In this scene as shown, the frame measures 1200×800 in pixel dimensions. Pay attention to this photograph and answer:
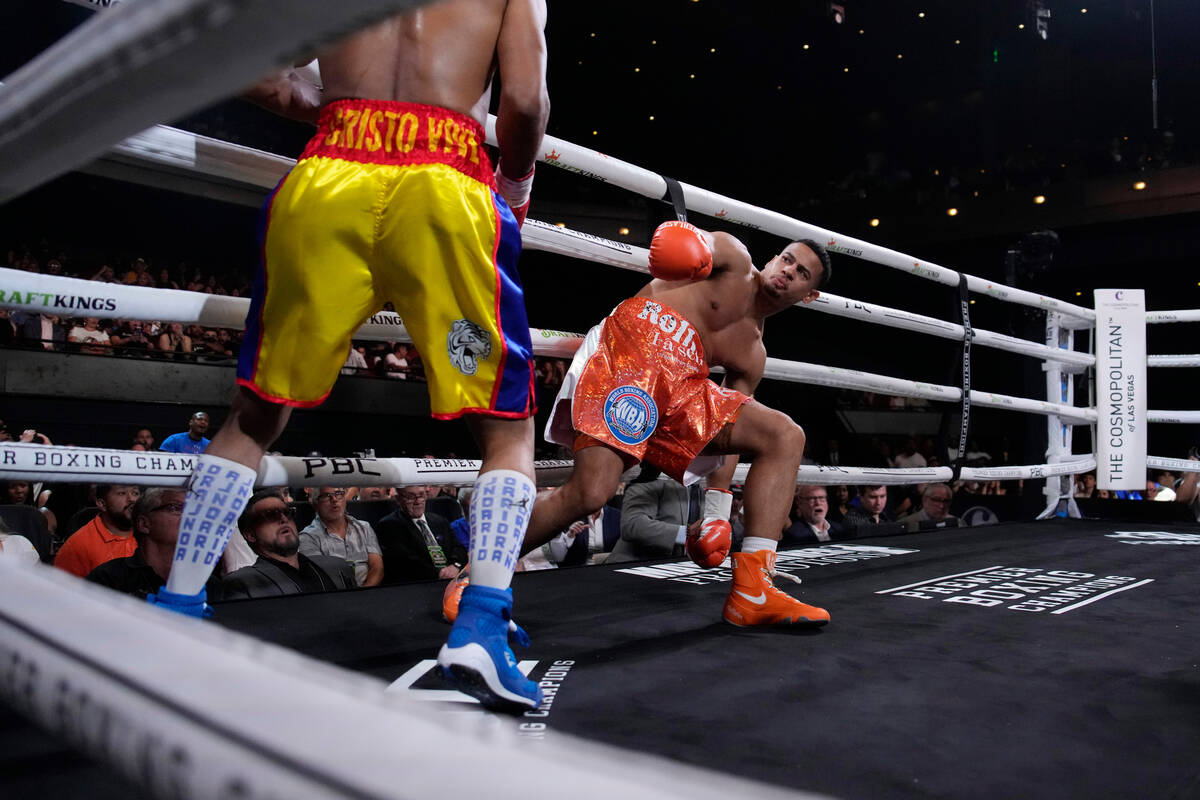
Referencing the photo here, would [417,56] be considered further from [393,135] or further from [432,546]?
[432,546]

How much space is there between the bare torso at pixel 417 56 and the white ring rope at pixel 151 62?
2.46ft

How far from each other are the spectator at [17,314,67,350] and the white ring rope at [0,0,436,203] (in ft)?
21.6

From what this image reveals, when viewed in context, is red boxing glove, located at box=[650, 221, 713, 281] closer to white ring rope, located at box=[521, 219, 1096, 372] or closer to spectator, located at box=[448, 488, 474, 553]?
white ring rope, located at box=[521, 219, 1096, 372]

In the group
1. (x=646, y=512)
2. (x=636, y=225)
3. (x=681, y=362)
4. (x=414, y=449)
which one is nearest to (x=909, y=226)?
(x=636, y=225)

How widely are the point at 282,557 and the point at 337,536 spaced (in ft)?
2.47

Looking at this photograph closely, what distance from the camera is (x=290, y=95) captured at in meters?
1.25

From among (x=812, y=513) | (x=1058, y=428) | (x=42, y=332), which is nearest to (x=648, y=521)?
(x=812, y=513)

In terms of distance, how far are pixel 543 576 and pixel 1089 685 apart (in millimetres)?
1212

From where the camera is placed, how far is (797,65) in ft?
34.6

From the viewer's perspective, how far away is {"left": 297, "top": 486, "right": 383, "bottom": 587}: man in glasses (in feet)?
9.25

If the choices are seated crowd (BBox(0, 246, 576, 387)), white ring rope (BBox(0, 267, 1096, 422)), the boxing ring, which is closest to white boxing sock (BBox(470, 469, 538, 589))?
the boxing ring

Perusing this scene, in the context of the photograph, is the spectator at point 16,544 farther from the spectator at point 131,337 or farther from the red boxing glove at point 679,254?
the spectator at point 131,337

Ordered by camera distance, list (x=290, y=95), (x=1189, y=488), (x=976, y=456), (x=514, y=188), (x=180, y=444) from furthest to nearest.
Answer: (x=976, y=456) < (x=1189, y=488) < (x=180, y=444) < (x=514, y=188) < (x=290, y=95)

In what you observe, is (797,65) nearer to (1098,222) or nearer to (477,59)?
(1098,222)
